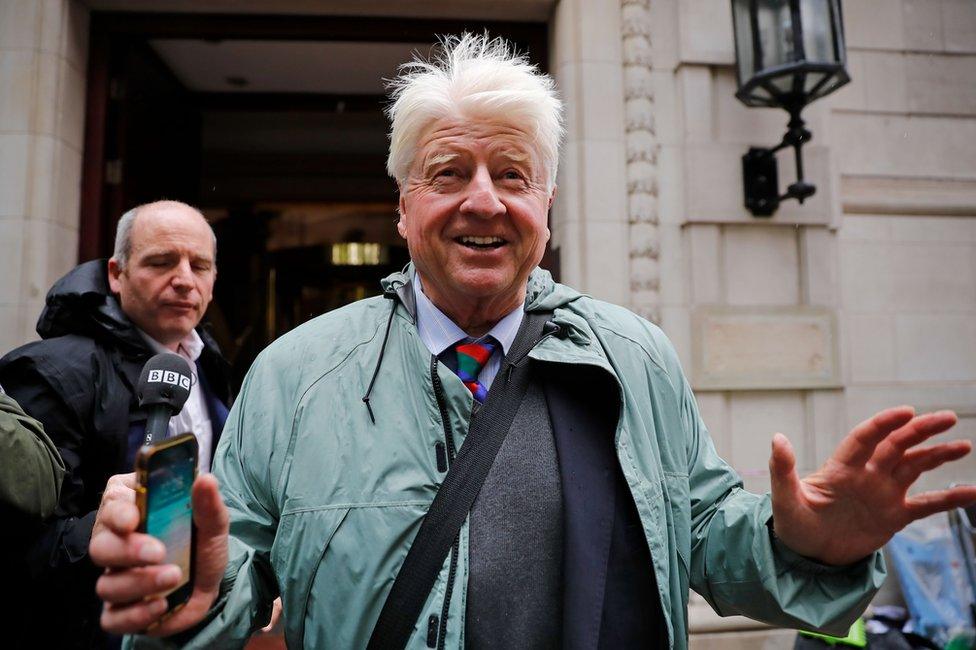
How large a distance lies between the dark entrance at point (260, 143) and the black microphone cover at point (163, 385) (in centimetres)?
291

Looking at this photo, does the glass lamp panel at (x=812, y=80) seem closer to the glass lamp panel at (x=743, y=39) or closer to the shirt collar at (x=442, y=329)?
the glass lamp panel at (x=743, y=39)

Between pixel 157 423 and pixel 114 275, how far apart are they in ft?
3.85

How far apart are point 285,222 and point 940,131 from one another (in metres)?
7.20

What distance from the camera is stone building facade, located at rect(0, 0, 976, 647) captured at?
3828 mm

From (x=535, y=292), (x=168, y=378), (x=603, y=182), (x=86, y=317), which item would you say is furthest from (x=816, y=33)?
(x=86, y=317)

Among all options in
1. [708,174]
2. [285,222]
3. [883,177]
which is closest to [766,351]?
Answer: [708,174]

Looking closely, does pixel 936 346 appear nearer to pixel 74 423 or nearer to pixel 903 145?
pixel 903 145

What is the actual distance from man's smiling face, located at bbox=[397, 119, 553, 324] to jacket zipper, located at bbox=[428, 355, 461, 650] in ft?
0.74

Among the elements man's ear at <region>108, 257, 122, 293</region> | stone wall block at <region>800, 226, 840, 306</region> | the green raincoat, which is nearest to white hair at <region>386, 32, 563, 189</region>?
the green raincoat

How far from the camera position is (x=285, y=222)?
28.5 feet

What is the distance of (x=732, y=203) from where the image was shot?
157 inches

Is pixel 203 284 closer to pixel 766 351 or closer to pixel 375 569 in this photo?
pixel 375 569

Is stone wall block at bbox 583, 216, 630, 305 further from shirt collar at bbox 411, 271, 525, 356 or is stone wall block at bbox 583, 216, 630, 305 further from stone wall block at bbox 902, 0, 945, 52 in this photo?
stone wall block at bbox 902, 0, 945, 52

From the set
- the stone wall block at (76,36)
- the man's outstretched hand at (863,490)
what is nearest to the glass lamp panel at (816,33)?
the man's outstretched hand at (863,490)
